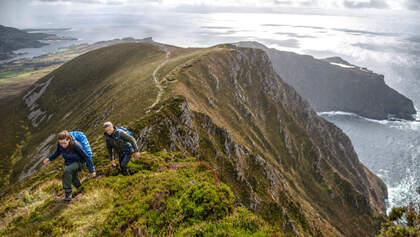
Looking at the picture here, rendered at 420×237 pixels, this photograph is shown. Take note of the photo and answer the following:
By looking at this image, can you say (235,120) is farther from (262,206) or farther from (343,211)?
(343,211)

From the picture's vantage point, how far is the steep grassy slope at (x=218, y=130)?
29184 mm

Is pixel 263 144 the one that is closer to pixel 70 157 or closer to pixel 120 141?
pixel 120 141

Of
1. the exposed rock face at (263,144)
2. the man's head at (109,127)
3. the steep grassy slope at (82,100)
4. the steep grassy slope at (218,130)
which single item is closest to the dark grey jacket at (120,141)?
the man's head at (109,127)

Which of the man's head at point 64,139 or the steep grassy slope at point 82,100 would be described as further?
the steep grassy slope at point 82,100

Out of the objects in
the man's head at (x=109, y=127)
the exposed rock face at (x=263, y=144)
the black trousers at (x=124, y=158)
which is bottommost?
the exposed rock face at (x=263, y=144)

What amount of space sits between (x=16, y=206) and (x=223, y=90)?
69.8 metres

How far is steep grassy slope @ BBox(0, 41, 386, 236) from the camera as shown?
95.7ft

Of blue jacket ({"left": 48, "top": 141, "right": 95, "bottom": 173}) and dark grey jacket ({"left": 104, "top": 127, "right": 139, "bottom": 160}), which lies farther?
dark grey jacket ({"left": 104, "top": 127, "right": 139, "bottom": 160})

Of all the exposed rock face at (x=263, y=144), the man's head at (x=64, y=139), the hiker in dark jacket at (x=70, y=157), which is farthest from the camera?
the exposed rock face at (x=263, y=144)

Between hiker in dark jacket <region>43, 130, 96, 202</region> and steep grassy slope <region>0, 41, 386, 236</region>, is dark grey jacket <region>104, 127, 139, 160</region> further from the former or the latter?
steep grassy slope <region>0, 41, 386, 236</region>

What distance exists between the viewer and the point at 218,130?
41875 mm

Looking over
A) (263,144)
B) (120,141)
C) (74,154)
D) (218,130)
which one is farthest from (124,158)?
(263,144)

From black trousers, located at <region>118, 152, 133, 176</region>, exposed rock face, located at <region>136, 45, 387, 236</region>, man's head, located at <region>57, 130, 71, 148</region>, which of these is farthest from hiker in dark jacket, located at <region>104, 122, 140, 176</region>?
exposed rock face, located at <region>136, 45, 387, 236</region>

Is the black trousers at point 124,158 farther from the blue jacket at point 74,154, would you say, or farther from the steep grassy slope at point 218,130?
the blue jacket at point 74,154
